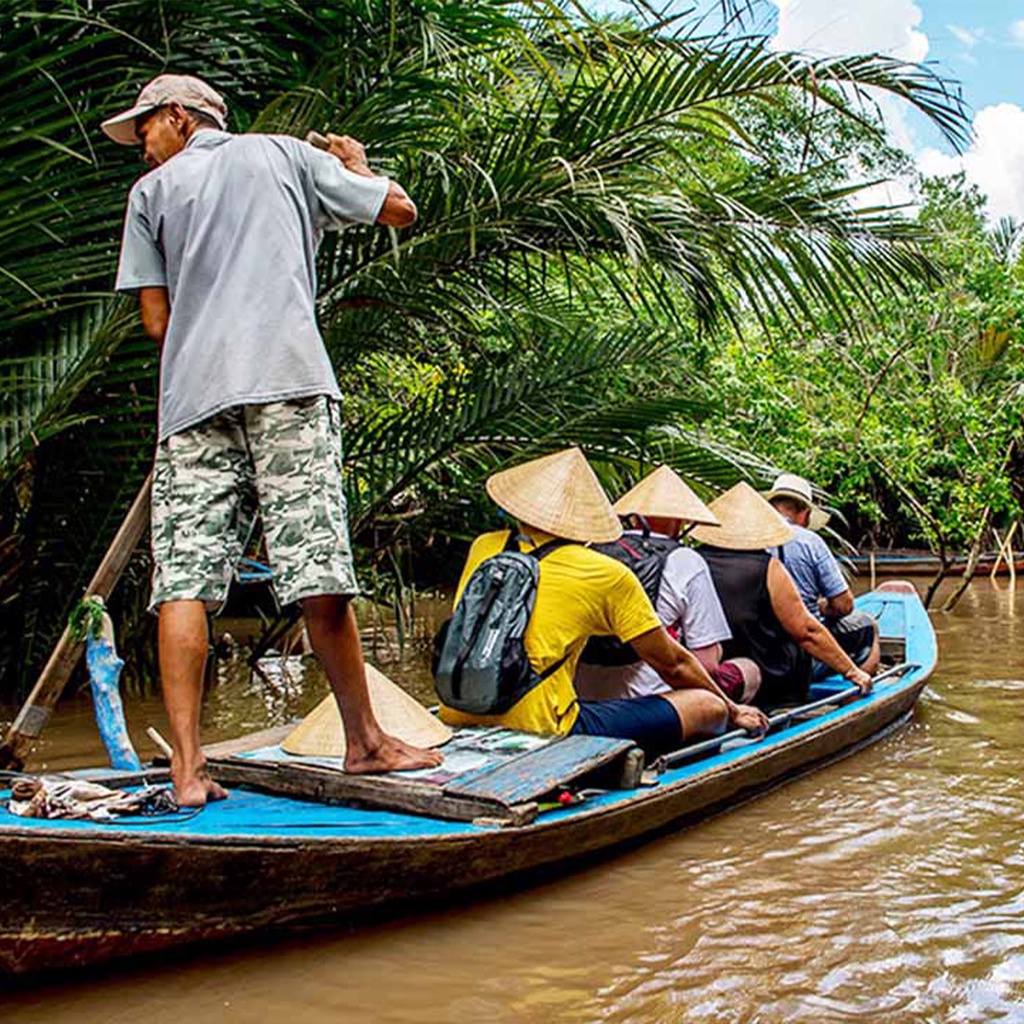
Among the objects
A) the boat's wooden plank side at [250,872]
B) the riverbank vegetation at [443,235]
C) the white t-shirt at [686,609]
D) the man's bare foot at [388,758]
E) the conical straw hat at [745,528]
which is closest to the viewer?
the boat's wooden plank side at [250,872]

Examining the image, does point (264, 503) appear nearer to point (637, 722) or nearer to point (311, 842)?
point (311, 842)

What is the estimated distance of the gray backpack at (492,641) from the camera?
161 inches

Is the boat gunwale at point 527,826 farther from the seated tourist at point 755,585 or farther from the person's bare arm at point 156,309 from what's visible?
the person's bare arm at point 156,309

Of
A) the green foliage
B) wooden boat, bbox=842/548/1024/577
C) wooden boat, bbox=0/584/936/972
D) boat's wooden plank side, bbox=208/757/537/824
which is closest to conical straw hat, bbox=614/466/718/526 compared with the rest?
wooden boat, bbox=0/584/936/972

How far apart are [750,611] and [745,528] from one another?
1.21ft

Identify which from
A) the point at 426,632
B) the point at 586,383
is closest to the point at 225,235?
the point at 586,383

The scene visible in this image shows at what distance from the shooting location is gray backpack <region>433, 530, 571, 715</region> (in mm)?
4090

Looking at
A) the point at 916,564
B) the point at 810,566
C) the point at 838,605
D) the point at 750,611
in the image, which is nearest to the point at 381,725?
the point at 750,611

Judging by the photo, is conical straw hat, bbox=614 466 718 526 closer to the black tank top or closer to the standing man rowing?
the black tank top

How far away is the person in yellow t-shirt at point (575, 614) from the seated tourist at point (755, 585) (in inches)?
43.0

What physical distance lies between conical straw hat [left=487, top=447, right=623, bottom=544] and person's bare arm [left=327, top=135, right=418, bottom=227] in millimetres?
1165

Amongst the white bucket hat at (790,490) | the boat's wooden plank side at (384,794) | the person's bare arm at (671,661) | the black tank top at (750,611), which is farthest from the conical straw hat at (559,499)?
the white bucket hat at (790,490)

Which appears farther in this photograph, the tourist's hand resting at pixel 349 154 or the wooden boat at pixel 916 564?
the wooden boat at pixel 916 564

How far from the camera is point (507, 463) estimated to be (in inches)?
266
